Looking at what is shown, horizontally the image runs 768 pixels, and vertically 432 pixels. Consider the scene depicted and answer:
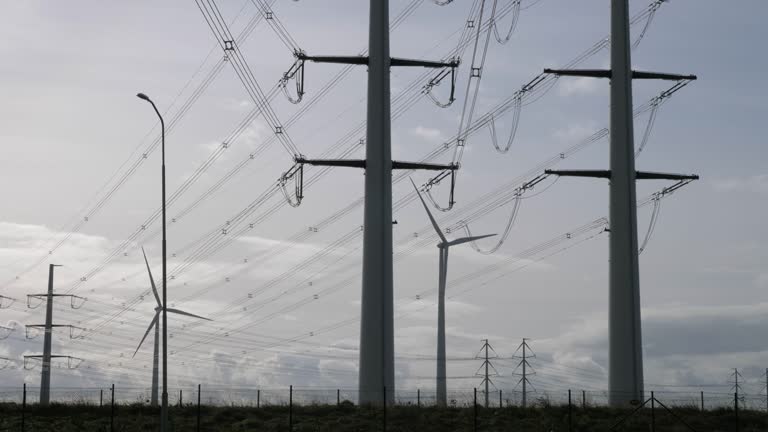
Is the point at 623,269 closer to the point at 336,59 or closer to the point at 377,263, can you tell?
the point at 377,263

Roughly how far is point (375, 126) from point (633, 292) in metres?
21.0

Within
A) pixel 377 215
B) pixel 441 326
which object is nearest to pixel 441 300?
pixel 441 326

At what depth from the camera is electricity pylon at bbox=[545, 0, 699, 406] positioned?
78562mm

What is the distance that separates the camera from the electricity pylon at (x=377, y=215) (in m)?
77.6

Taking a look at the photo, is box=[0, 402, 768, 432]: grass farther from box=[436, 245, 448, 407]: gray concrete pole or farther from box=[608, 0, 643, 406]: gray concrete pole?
box=[436, 245, 448, 407]: gray concrete pole

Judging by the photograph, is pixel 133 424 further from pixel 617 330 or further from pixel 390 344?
pixel 617 330

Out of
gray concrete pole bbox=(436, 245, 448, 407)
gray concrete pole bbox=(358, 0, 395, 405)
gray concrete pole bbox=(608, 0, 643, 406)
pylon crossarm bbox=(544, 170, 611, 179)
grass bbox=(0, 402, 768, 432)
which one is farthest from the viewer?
gray concrete pole bbox=(436, 245, 448, 407)

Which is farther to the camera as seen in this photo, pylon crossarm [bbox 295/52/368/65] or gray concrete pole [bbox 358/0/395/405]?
pylon crossarm [bbox 295/52/368/65]

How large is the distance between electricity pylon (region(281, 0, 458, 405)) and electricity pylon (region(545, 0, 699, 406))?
38.4 ft

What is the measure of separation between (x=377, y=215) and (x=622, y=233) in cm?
1677

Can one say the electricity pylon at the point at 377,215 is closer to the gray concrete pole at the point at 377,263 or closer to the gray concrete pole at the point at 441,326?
the gray concrete pole at the point at 377,263

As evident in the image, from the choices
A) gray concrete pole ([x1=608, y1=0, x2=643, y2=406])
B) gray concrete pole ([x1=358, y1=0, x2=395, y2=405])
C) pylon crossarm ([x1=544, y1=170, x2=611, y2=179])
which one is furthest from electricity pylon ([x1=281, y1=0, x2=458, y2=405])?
gray concrete pole ([x1=608, y1=0, x2=643, y2=406])

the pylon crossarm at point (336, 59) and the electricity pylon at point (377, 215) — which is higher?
the pylon crossarm at point (336, 59)

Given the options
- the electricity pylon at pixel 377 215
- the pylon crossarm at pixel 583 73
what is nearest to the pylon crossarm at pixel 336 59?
the electricity pylon at pixel 377 215
